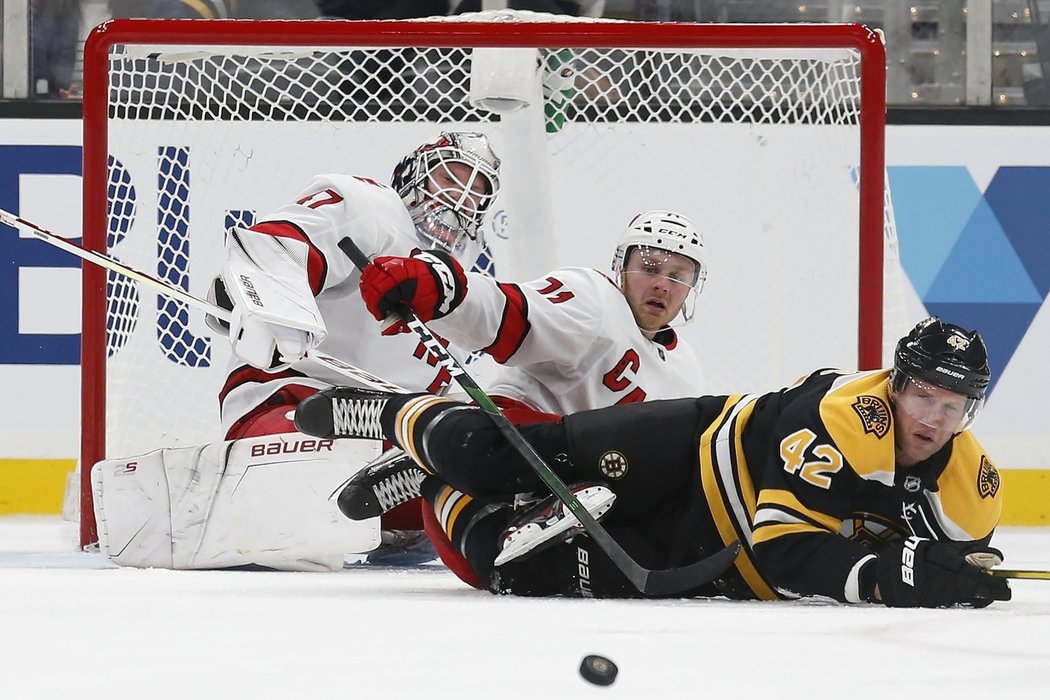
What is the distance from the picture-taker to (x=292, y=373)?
297cm

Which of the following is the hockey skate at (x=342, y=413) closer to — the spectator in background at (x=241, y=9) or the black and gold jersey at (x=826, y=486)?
the black and gold jersey at (x=826, y=486)

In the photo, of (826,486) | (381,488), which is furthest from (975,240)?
(826,486)

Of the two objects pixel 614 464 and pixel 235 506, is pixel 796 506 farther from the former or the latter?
pixel 235 506

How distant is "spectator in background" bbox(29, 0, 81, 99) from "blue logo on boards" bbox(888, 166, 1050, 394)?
2.24 meters

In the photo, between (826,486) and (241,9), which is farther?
(241,9)

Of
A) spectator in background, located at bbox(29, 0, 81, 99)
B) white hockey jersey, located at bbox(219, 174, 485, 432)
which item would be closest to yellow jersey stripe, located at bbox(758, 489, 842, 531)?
white hockey jersey, located at bbox(219, 174, 485, 432)

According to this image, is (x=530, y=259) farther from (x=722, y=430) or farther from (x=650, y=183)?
(x=722, y=430)

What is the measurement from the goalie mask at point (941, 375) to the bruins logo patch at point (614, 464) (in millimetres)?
407

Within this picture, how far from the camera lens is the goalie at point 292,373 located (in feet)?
8.62

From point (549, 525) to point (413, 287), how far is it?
1.79 feet

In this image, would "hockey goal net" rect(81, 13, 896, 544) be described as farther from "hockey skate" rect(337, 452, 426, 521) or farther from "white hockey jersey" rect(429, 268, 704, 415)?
"hockey skate" rect(337, 452, 426, 521)

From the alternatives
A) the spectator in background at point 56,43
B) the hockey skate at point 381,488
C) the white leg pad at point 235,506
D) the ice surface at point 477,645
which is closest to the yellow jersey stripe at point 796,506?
the ice surface at point 477,645

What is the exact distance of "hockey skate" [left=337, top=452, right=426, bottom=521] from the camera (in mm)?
2428

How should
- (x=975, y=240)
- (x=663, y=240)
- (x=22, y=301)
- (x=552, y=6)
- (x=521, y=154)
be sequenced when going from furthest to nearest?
(x=975, y=240)
(x=22, y=301)
(x=552, y=6)
(x=521, y=154)
(x=663, y=240)
